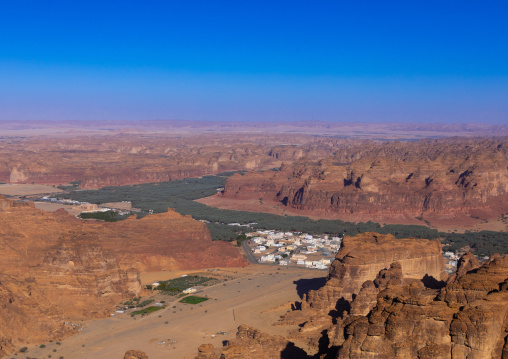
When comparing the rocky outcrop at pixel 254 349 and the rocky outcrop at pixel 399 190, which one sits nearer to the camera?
the rocky outcrop at pixel 254 349

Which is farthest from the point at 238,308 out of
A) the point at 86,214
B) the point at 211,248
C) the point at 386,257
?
the point at 86,214

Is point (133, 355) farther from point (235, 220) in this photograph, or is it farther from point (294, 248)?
point (235, 220)

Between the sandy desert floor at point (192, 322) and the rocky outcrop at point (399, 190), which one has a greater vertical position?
the rocky outcrop at point (399, 190)

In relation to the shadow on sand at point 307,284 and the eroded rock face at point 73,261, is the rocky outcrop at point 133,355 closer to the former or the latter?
the eroded rock face at point 73,261

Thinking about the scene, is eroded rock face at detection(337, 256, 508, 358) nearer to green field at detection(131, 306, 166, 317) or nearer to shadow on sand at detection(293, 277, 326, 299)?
green field at detection(131, 306, 166, 317)

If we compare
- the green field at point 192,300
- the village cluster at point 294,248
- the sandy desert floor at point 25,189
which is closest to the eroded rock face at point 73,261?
the green field at point 192,300

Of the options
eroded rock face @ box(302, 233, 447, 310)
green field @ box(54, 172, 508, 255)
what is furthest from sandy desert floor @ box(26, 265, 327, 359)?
green field @ box(54, 172, 508, 255)

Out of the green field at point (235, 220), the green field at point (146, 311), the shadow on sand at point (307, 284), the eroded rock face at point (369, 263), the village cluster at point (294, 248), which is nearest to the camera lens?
the eroded rock face at point (369, 263)
